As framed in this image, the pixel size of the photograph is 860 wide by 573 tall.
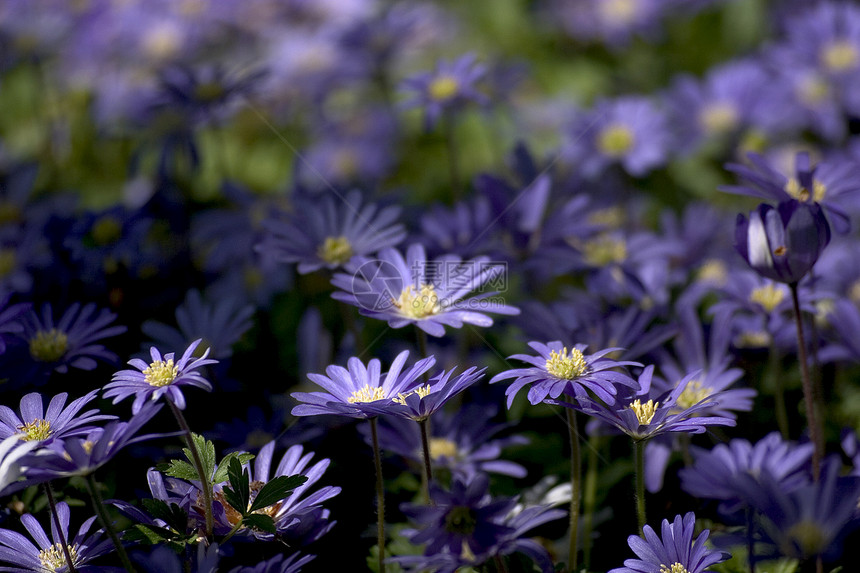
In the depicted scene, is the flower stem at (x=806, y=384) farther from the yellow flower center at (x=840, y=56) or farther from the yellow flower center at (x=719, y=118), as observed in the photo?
the yellow flower center at (x=840, y=56)

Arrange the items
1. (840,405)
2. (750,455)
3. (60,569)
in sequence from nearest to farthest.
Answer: (60,569)
(750,455)
(840,405)

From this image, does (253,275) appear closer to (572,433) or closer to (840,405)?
(572,433)

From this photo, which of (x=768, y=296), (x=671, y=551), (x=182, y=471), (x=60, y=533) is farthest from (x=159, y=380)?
(x=768, y=296)

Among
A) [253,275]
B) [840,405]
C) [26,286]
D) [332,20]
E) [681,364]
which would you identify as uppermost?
[332,20]

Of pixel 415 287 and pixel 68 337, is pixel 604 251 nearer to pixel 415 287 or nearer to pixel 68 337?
pixel 415 287

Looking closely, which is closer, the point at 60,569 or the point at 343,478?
the point at 60,569

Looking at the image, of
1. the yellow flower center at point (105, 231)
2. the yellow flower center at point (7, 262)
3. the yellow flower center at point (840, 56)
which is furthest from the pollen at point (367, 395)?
the yellow flower center at point (840, 56)

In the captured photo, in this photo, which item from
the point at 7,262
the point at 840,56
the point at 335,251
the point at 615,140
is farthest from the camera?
the point at 840,56

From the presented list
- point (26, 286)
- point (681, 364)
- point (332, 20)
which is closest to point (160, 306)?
point (26, 286)
